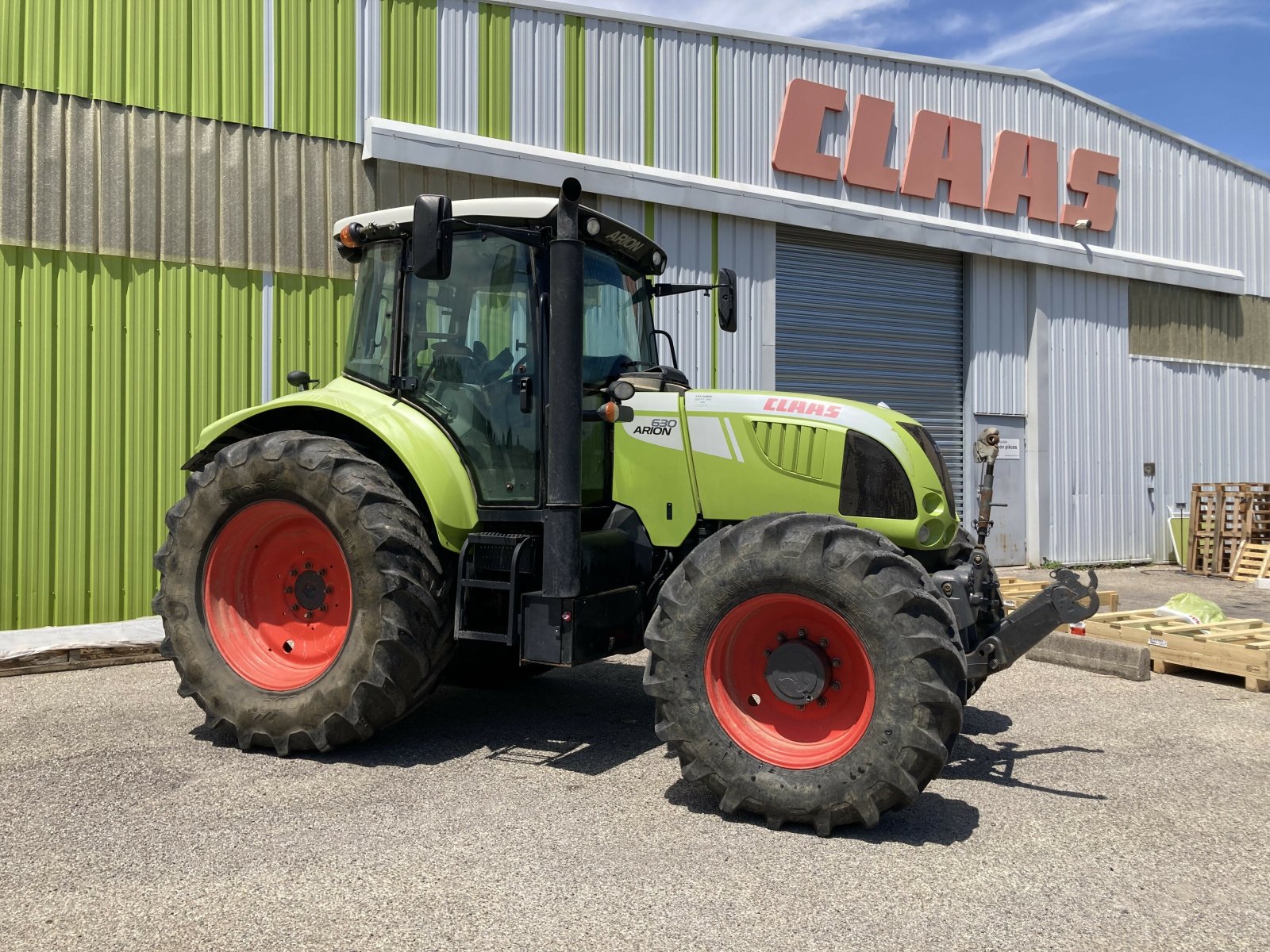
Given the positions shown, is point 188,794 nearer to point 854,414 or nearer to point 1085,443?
point 854,414

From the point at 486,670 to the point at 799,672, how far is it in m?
2.70

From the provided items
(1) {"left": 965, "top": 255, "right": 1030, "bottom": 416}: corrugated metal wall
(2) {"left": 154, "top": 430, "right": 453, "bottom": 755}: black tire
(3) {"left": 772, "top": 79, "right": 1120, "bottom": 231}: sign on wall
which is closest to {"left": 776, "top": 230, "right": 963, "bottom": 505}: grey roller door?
(1) {"left": 965, "top": 255, "right": 1030, "bottom": 416}: corrugated metal wall

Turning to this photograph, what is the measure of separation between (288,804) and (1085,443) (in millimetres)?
13749

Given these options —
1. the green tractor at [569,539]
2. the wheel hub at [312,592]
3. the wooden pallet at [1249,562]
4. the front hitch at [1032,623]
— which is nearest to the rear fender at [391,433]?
the green tractor at [569,539]

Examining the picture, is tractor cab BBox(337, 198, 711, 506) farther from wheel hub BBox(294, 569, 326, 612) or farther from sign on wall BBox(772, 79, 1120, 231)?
sign on wall BBox(772, 79, 1120, 231)

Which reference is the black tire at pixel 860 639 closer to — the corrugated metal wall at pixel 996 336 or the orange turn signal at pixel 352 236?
the orange turn signal at pixel 352 236

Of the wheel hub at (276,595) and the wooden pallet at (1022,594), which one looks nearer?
the wheel hub at (276,595)

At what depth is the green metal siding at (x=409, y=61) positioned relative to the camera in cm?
985

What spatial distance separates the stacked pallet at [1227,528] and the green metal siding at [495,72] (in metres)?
11.6

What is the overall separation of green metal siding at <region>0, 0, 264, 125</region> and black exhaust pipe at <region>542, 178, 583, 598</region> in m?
5.68

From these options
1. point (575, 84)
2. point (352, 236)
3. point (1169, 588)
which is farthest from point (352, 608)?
point (1169, 588)

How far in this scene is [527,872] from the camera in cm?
370

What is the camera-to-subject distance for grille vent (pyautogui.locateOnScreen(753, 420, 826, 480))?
4.95 meters

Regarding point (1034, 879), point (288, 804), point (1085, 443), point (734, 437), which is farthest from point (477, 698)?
point (1085, 443)
